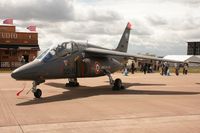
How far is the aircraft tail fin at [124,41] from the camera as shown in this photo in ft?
82.8

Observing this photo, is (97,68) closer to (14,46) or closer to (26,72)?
(26,72)

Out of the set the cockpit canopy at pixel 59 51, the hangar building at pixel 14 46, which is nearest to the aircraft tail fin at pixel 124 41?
the cockpit canopy at pixel 59 51

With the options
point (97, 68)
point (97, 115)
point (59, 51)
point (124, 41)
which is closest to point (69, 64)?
point (59, 51)

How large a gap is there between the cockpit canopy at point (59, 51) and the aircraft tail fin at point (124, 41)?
790 centimetres

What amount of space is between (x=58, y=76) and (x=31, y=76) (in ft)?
A: 7.43

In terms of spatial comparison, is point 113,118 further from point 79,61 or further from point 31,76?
point 79,61

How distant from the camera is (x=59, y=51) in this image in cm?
1631

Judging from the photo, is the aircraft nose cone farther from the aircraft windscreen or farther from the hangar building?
the hangar building

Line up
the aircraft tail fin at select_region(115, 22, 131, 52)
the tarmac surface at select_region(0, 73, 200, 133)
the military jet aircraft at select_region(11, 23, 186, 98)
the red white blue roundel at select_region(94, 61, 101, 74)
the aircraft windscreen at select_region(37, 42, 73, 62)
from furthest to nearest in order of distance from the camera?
the aircraft tail fin at select_region(115, 22, 131, 52), the red white blue roundel at select_region(94, 61, 101, 74), the aircraft windscreen at select_region(37, 42, 73, 62), the military jet aircraft at select_region(11, 23, 186, 98), the tarmac surface at select_region(0, 73, 200, 133)

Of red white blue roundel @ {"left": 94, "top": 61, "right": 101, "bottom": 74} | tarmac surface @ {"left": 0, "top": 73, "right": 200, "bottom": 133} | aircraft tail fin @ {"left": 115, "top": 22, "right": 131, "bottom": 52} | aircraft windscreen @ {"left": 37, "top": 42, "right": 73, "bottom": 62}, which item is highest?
aircraft tail fin @ {"left": 115, "top": 22, "right": 131, "bottom": 52}

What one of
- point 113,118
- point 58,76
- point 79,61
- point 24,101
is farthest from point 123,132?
point 79,61

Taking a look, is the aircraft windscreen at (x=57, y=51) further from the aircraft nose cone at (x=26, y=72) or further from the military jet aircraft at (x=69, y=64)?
the aircraft nose cone at (x=26, y=72)

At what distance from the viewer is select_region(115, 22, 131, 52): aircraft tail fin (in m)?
25.2

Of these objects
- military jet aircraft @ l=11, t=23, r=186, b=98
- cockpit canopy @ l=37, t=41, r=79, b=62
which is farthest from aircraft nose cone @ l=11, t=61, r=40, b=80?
cockpit canopy @ l=37, t=41, r=79, b=62
